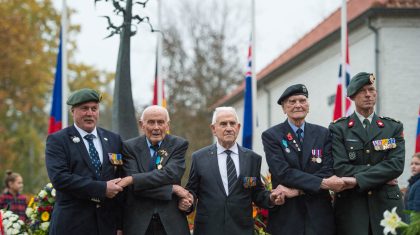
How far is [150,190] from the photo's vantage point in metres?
5.55

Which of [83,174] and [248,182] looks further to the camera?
[248,182]

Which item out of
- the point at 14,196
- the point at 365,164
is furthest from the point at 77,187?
the point at 14,196

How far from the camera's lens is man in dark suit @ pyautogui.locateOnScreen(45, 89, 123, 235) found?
17.4 ft

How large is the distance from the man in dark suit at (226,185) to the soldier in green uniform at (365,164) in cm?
61

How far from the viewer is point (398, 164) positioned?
546 cm

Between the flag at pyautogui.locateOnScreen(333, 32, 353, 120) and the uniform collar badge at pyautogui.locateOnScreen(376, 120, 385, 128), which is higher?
the flag at pyautogui.locateOnScreen(333, 32, 353, 120)

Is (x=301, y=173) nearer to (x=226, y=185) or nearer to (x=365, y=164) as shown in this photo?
(x=365, y=164)

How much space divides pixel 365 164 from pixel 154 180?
6.12ft

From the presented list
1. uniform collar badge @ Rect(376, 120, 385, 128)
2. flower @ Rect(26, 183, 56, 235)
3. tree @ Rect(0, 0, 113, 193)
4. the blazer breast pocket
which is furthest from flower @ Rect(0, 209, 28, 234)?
tree @ Rect(0, 0, 113, 193)

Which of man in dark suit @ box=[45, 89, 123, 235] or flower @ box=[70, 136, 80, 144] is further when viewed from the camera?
flower @ box=[70, 136, 80, 144]

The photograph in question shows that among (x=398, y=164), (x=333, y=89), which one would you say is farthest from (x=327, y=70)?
(x=398, y=164)

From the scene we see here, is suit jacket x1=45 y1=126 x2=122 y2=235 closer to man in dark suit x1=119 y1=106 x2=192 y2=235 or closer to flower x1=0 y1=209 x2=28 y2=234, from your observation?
man in dark suit x1=119 y1=106 x2=192 y2=235

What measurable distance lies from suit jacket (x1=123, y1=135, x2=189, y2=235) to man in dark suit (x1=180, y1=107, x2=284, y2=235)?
0.53ft

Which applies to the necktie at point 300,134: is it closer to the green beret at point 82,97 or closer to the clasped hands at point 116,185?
the clasped hands at point 116,185
